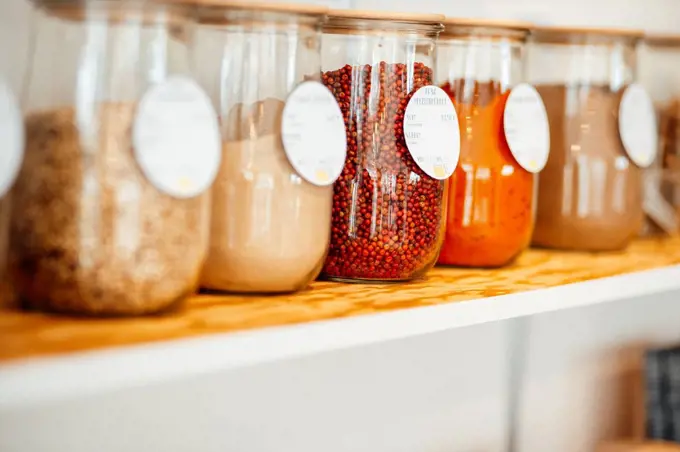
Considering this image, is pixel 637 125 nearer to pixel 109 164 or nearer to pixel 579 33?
pixel 579 33

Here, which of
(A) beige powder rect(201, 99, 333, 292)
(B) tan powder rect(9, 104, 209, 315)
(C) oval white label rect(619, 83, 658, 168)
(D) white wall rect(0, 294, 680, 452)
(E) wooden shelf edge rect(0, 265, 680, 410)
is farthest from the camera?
(C) oval white label rect(619, 83, 658, 168)

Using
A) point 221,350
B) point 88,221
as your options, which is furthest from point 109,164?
point 221,350

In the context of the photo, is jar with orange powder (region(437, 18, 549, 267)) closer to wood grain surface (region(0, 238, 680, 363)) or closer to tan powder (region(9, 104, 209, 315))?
wood grain surface (region(0, 238, 680, 363))

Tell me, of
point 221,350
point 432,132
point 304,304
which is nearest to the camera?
point 221,350

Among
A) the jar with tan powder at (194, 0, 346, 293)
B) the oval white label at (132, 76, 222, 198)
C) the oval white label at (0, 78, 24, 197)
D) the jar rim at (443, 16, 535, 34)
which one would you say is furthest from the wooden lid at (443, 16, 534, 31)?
the oval white label at (0, 78, 24, 197)

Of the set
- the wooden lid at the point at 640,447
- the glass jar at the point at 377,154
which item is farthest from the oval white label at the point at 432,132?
the wooden lid at the point at 640,447

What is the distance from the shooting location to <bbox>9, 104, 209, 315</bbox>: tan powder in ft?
1.83

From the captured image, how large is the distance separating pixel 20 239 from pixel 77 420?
0.76 ft

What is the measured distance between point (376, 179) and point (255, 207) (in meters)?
0.14

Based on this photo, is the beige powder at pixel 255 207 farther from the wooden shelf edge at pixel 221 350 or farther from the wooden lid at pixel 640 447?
the wooden lid at pixel 640 447

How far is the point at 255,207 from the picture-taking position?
67 cm

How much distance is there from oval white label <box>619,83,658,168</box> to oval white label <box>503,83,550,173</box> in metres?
0.14

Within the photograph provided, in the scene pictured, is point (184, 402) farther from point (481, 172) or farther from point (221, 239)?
point (481, 172)

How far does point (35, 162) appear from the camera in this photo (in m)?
0.57
